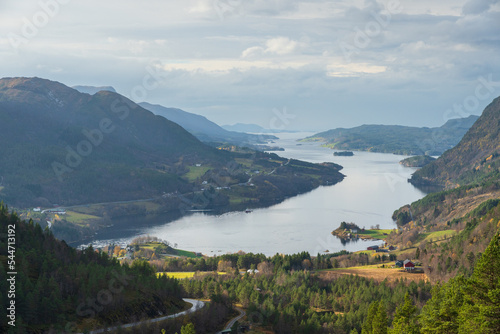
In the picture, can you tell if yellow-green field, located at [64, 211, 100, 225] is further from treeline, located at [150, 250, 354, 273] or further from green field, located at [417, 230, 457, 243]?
green field, located at [417, 230, 457, 243]

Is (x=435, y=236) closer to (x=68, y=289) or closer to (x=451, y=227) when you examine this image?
(x=451, y=227)

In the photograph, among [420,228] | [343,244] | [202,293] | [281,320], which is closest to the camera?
[281,320]

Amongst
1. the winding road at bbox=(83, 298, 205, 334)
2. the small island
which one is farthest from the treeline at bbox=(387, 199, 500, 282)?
the winding road at bbox=(83, 298, 205, 334)

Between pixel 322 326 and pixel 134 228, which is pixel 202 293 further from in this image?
pixel 134 228

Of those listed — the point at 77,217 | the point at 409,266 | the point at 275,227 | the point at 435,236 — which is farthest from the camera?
the point at 77,217

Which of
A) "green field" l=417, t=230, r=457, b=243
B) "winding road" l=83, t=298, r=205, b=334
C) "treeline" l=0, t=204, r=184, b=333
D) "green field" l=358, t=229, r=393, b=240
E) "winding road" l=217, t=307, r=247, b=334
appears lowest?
"winding road" l=217, t=307, r=247, b=334

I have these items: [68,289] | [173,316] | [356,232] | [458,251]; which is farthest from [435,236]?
[68,289]

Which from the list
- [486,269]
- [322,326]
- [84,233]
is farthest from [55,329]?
[84,233]

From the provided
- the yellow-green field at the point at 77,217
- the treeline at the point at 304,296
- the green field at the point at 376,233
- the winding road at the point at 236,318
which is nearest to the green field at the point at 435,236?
the green field at the point at 376,233
